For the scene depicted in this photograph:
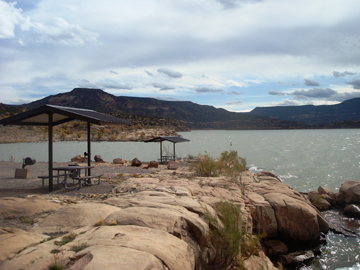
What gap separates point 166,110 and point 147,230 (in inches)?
4920

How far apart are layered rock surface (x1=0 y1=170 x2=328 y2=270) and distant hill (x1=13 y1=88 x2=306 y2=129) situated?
317 feet

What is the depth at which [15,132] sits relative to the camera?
4472 cm

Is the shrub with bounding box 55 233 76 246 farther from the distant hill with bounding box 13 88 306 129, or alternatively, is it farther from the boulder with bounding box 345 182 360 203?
the distant hill with bounding box 13 88 306 129

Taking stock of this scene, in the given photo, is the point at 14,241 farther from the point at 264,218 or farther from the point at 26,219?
the point at 264,218

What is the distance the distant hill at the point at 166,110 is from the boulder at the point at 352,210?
310 feet

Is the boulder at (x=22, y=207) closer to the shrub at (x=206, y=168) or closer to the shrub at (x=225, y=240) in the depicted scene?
A: the shrub at (x=225, y=240)

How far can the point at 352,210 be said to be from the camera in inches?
473

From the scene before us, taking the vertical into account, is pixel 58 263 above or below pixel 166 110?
below

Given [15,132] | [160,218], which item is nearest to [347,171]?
[160,218]

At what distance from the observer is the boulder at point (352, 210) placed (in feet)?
39.0

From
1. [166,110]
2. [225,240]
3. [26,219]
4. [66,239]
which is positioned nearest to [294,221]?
[225,240]

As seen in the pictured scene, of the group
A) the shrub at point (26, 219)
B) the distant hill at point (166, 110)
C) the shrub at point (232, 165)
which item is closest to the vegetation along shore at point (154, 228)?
the shrub at point (26, 219)

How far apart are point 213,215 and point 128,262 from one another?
10.2 feet

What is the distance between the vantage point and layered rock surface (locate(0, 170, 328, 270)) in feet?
11.1
